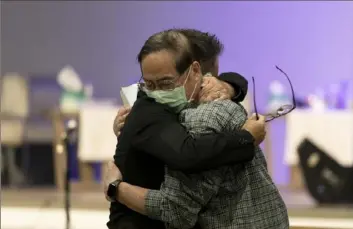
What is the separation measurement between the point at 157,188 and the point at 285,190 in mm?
3561

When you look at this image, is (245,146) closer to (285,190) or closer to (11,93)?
(285,190)

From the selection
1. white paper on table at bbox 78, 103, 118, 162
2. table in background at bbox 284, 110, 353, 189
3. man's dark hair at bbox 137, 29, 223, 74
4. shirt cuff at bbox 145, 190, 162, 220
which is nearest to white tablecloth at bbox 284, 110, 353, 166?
table in background at bbox 284, 110, 353, 189

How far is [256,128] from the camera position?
1362 millimetres

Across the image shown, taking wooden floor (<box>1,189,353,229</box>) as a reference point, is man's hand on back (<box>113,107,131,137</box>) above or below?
above

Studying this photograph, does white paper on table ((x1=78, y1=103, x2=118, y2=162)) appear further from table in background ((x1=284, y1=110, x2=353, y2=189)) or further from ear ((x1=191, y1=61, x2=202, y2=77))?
ear ((x1=191, y1=61, x2=202, y2=77))

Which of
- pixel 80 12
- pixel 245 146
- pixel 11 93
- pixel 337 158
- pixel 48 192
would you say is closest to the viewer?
pixel 245 146

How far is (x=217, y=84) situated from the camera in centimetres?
148

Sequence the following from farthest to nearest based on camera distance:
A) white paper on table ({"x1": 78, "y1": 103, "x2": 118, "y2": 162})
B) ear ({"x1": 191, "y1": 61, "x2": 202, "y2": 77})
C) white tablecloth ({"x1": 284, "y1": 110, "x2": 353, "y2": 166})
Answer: white paper on table ({"x1": 78, "y1": 103, "x2": 118, "y2": 162})
white tablecloth ({"x1": 284, "y1": 110, "x2": 353, "y2": 166})
ear ({"x1": 191, "y1": 61, "x2": 202, "y2": 77})

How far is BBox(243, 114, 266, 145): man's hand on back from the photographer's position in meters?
1.36

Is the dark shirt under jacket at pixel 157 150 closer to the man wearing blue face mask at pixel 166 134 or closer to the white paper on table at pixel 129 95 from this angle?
the man wearing blue face mask at pixel 166 134

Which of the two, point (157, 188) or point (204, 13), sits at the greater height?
point (204, 13)

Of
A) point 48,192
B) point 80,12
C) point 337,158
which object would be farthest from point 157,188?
point 80,12

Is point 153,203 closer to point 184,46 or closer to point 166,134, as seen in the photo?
point 166,134

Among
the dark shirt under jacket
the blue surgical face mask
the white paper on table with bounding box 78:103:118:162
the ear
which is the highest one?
the ear
